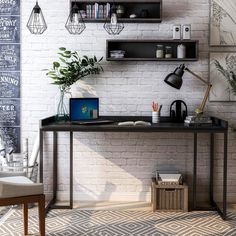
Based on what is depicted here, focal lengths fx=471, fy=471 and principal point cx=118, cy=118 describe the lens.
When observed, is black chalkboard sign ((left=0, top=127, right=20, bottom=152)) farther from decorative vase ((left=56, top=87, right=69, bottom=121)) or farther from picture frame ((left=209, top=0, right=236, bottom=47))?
picture frame ((left=209, top=0, right=236, bottom=47))

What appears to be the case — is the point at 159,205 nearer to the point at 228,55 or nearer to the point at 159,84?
the point at 159,84

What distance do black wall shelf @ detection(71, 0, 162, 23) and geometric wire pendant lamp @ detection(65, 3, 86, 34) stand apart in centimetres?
11

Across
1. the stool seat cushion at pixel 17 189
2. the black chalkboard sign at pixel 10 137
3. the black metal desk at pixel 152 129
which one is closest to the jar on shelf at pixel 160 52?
the black metal desk at pixel 152 129

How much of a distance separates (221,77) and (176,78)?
533mm

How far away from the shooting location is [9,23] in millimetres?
4754

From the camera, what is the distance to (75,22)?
13.9ft

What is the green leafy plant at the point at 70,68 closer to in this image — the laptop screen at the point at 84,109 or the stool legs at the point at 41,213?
the laptop screen at the point at 84,109

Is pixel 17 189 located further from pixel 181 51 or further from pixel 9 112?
pixel 181 51

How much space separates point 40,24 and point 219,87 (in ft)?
6.17

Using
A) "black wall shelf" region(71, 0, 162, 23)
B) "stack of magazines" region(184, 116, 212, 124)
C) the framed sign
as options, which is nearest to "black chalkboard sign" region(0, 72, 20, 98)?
the framed sign

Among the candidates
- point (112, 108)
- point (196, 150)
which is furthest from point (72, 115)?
point (196, 150)

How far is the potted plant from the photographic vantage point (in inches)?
181

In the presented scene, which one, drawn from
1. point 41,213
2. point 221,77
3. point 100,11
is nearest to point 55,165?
point 41,213

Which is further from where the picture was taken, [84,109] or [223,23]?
[223,23]
